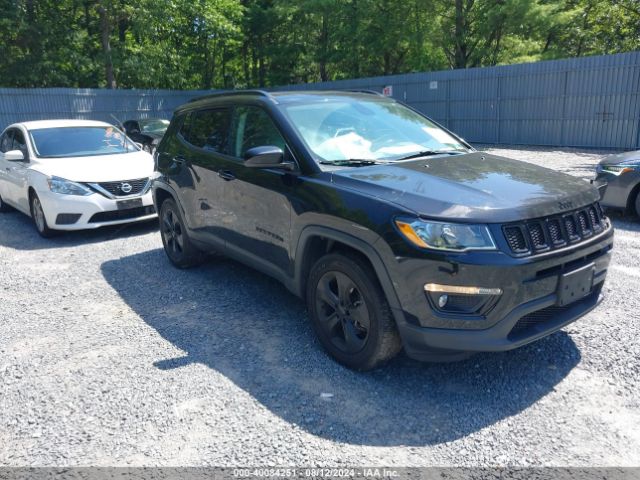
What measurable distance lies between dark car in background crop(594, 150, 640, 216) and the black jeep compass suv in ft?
12.3

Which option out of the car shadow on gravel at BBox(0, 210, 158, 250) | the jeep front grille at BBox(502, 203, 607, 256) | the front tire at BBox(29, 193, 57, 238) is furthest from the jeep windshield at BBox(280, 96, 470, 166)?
the front tire at BBox(29, 193, 57, 238)

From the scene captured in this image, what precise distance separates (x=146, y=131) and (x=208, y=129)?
12.2 metres

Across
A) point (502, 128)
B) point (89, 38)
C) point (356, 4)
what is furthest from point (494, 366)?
point (89, 38)

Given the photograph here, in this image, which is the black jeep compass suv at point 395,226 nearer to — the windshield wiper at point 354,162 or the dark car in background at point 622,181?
the windshield wiper at point 354,162

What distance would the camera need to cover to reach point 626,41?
95.0 feet

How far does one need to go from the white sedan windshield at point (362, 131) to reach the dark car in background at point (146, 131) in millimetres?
11553

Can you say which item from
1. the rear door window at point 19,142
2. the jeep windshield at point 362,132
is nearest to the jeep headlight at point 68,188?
the rear door window at point 19,142

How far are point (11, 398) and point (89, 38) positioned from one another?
29.5 meters

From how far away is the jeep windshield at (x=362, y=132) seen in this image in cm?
380

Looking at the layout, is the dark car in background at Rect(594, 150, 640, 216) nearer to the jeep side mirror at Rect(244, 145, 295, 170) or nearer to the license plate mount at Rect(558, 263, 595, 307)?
the license plate mount at Rect(558, 263, 595, 307)

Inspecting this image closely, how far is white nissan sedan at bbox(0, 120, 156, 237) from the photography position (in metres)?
6.91

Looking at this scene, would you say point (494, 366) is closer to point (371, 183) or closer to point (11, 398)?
point (371, 183)

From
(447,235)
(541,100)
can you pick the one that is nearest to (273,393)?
(447,235)

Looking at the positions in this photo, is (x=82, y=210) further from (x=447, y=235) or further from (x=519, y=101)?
(x=519, y=101)
